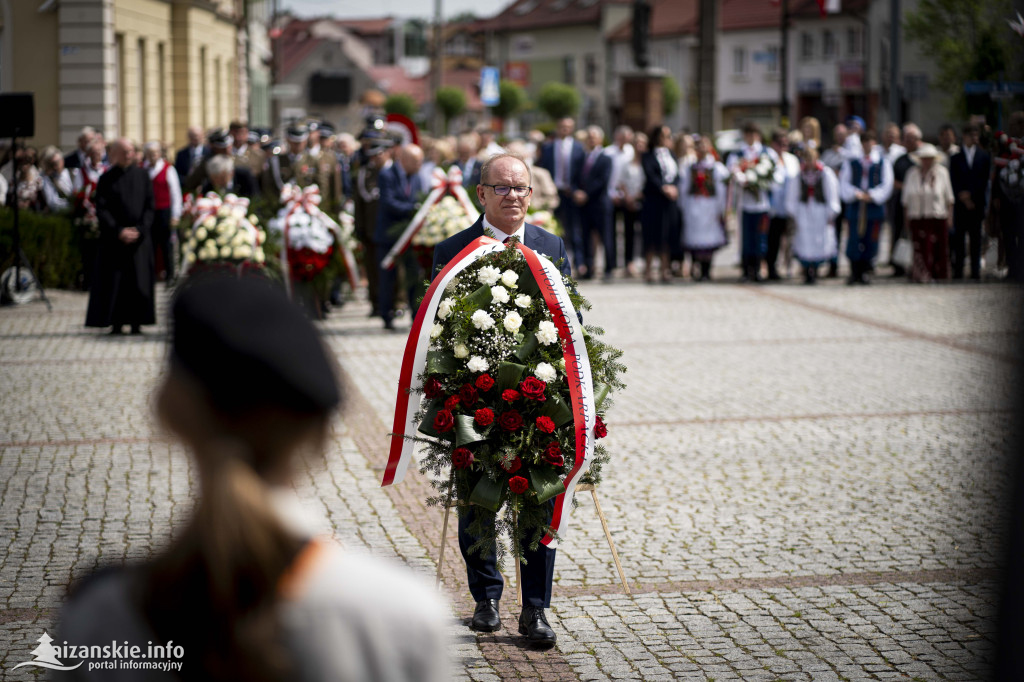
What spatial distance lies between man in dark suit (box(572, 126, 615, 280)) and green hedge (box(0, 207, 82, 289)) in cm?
766

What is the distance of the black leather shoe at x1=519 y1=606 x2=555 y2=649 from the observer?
5094 mm

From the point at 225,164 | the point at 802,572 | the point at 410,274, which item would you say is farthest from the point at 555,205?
the point at 802,572

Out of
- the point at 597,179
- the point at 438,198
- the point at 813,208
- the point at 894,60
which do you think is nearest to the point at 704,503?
the point at 438,198

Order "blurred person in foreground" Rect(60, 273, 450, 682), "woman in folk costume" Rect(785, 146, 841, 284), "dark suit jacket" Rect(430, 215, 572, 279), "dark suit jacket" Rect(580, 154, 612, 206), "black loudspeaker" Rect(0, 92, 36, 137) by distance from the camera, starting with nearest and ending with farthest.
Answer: "blurred person in foreground" Rect(60, 273, 450, 682) → "dark suit jacket" Rect(430, 215, 572, 279) → "black loudspeaker" Rect(0, 92, 36, 137) → "woman in folk costume" Rect(785, 146, 841, 284) → "dark suit jacket" Rect(580, 154, 612, 206)

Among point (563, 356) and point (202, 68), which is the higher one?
point (202, 68)

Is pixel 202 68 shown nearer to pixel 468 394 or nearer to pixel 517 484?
pixel 468 394

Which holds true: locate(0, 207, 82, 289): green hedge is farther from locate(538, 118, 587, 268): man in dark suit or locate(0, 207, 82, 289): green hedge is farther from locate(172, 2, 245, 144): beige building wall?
locate(172, 2, 245, 144): beige building wall

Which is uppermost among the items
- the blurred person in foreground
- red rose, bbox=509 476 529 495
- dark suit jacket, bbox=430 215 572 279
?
dark suit jacket, bbox=430 215 572 279

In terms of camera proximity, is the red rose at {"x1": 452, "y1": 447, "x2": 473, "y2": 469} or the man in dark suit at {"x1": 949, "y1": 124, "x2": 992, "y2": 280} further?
the man in dark suit at {"x1": 949, "y1": 124, "x2": 992, "y2": 280}

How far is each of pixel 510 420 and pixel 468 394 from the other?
0.21 meters

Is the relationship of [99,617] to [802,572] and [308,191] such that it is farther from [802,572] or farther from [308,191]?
[308,191]

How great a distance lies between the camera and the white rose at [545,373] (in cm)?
511

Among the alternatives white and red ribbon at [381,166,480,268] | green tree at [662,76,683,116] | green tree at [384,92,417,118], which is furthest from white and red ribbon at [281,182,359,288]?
green tree at [384,92,417,118]

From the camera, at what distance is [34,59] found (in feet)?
79.3
